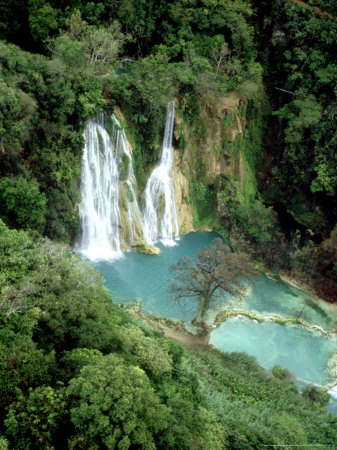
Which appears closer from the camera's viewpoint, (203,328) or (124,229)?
(203,328)

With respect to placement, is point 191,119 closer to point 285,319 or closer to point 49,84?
point 49,84

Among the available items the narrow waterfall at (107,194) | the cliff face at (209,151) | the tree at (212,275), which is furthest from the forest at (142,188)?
the tree at (212,275)

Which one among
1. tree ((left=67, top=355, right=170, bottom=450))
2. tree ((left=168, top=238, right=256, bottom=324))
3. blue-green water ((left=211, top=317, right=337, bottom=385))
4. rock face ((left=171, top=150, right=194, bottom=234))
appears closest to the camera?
tree ((left=67, top=355, right=170, bottom=450))

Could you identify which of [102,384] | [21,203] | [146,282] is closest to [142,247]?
[146,282]

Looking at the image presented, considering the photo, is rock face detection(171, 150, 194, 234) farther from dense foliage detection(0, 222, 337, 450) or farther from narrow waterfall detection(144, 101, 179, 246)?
dense foliage detection(0, 222, 337, 450)

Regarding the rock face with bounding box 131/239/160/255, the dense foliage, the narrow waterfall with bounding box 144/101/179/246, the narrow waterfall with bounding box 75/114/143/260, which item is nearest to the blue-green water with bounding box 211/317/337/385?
the dense foliage

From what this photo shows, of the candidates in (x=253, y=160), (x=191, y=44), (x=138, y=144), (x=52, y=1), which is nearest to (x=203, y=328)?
(x=138, y=144)
